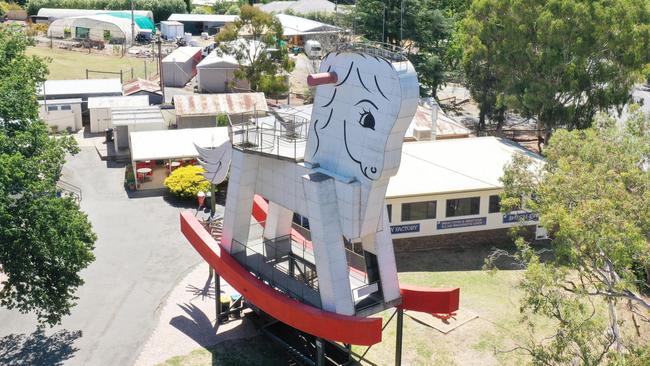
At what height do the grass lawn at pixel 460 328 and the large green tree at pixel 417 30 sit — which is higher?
the large green tree at pixel 417 30

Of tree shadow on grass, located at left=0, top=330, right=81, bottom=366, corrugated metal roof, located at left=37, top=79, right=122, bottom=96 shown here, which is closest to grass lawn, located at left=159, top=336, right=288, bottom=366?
tree shadow on grass, located at left=0, top=330, right=81, bottom=366

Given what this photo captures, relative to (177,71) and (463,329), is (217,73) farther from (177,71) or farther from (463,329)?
(463,329)

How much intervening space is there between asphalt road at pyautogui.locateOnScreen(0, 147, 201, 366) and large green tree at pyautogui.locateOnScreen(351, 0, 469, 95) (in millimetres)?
29418

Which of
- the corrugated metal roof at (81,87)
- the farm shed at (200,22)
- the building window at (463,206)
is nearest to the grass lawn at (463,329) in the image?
the building window at (463,206)

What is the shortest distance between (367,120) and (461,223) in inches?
580

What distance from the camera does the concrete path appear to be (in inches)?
926

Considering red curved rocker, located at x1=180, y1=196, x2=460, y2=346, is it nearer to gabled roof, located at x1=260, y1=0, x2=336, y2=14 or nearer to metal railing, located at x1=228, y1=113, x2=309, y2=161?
metal railing, located at x1=228, y1=113, x2=309, y2=161

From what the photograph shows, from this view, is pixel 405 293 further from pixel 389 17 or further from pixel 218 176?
pixel 389 17

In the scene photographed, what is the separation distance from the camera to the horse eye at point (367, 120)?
18359 millimetres

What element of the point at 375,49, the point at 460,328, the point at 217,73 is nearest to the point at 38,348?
the point at 460,328

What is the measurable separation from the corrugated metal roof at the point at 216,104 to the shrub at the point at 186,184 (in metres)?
10.3

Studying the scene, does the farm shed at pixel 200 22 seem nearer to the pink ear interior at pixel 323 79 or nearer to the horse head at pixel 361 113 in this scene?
the horse head at pixel 361 113

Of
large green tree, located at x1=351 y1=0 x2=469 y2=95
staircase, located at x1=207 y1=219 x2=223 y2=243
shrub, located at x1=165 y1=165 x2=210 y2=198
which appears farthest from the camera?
large green tree, located at x1=351 y1=0 x2=469 y2=95

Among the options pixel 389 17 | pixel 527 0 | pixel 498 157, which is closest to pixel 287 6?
pixel 389 17
